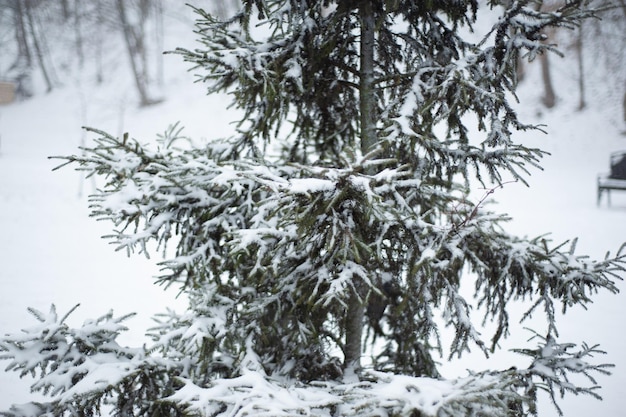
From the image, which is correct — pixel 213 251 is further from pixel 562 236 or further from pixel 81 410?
pixel 562 236

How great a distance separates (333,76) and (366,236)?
5.41 feet

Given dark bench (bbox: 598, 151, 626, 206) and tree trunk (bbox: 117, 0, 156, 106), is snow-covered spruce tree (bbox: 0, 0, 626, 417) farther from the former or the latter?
tree trunk (bbox: 117, 0, 156, 106)

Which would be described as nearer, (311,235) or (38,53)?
(311,235)

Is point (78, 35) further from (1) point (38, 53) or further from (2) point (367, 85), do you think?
(2) point (367, 85)

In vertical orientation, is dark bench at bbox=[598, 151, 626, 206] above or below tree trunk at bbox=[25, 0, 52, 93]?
below

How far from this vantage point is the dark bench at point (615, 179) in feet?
39.9

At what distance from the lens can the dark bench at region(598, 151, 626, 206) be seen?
1216 centimetres

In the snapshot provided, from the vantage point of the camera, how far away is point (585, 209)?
12.2m

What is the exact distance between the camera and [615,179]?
12484mm

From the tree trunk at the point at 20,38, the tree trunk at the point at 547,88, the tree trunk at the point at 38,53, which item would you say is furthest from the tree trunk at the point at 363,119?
the tree trunk at the point at 20,38

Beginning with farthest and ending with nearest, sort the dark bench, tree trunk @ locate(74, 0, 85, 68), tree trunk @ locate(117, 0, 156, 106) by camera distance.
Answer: tree trunk @ locate(74, 0, 85, 68)
tree trunk @ locate(117, 0, 156, 106)
the dark bench

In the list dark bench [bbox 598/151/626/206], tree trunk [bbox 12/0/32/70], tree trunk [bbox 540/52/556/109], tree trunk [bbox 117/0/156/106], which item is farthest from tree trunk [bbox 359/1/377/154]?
tree trunk [bbox 12/0/32/70]

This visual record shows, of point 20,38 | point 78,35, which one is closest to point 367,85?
point 20,38

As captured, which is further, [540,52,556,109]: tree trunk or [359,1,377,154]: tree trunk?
[540,52,556,109]: tree trunk
